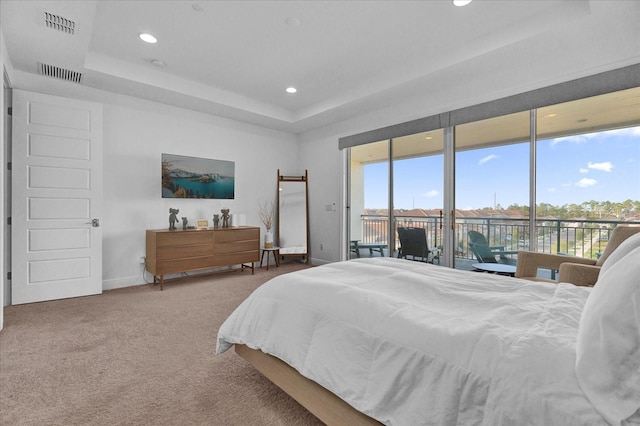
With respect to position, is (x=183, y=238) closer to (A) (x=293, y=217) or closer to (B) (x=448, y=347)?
(A) (x=293, y=217)

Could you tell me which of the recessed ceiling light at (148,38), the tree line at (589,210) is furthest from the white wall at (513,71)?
the recessed ceiling light at (148,38)

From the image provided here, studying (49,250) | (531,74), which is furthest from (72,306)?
(531,74)

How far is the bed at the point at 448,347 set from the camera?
816 mm

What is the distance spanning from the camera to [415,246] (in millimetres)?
4426

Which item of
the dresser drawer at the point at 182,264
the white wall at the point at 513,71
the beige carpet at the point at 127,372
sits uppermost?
the white wall at the point at 513,71

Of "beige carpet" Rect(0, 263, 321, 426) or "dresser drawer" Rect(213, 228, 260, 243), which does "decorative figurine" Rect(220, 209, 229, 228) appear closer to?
"dresser drawer" Rect(213, 228, 260, 243)

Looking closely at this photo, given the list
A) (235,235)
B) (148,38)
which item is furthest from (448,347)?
(235,235)

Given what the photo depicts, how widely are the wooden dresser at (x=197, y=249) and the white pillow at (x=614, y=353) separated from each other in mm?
4225

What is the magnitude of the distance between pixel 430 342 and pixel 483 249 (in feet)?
10.7

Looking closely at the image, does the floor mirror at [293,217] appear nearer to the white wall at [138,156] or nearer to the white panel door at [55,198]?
the white wall at [138,156]

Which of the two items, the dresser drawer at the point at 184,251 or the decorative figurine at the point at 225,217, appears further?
the decorative figurine at the point at 225,217

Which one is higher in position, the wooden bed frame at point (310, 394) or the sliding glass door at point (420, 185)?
the sliding glass door at point (420, 185)

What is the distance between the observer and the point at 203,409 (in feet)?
5.45

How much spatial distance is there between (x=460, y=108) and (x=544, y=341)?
3449mm
